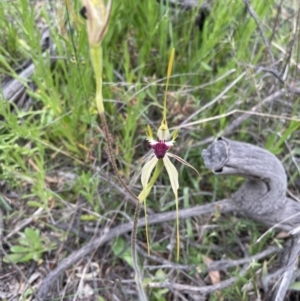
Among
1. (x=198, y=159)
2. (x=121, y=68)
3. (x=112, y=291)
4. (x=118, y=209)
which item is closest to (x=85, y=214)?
(x=118, y=209)

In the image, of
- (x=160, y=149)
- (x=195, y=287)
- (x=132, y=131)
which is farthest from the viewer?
(x=132, y=131)

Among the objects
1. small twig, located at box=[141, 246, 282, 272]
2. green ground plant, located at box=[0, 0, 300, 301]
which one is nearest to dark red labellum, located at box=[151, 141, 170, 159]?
green ground plant, located at box=[0, 0, 300, 301]

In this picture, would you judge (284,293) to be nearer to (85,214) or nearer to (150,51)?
(85,214)

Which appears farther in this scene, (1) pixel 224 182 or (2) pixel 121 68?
(2) pixel 121 68

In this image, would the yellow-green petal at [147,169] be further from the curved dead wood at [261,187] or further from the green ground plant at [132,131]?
the green ground plant at [132,131]

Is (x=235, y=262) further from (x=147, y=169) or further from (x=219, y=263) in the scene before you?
(x=147, y=169)

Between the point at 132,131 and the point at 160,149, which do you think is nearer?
the point at 160,149

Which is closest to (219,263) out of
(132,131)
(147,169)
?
(132,131)
